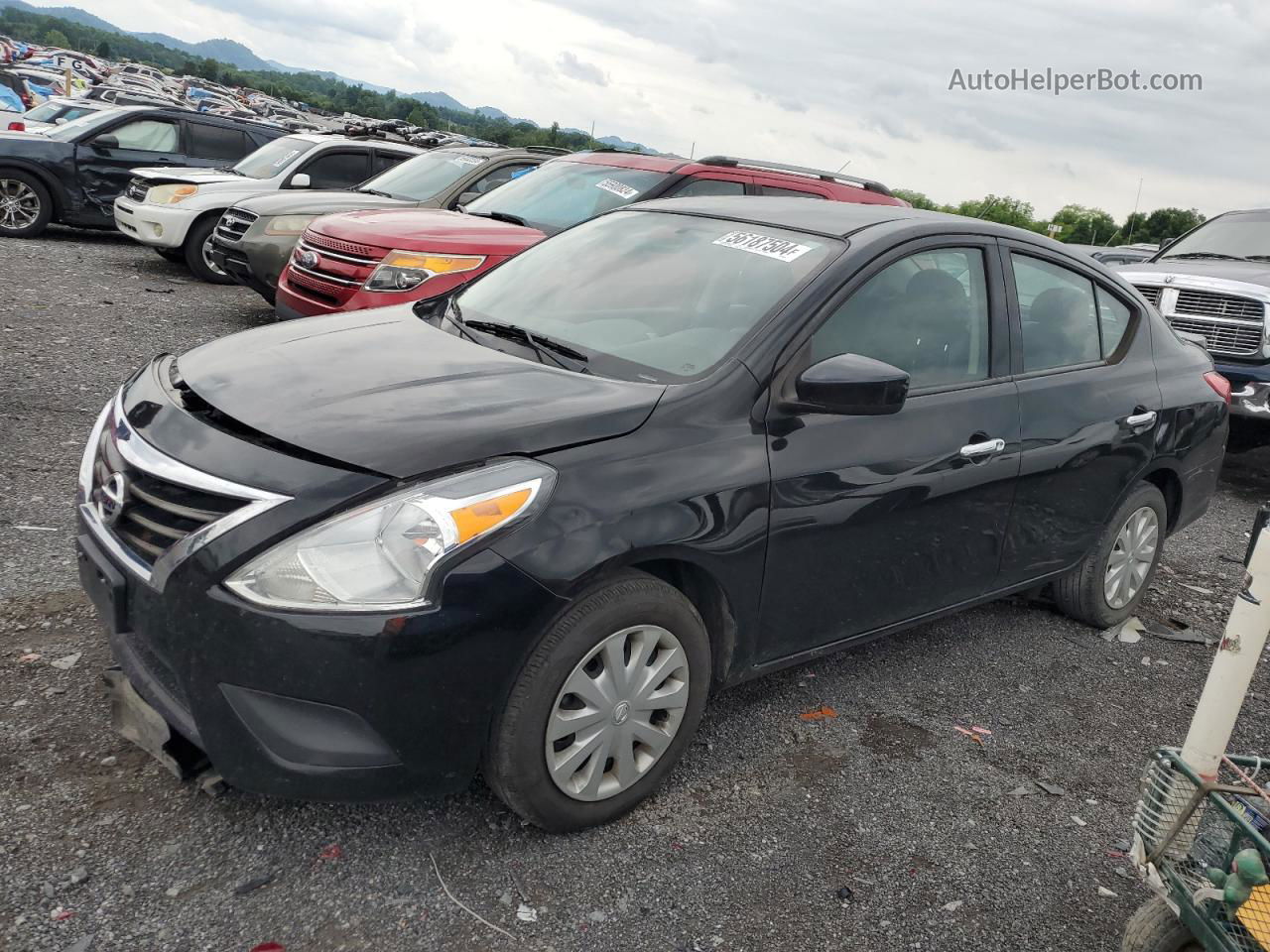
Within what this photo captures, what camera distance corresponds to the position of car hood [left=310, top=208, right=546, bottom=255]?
7.48m

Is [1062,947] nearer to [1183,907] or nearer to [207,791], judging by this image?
Answer: [1183,907]

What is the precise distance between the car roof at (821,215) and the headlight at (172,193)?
27.2 ft

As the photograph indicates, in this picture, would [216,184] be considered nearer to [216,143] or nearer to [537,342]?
[216,143]

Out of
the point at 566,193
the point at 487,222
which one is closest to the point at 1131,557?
the point at 487,222

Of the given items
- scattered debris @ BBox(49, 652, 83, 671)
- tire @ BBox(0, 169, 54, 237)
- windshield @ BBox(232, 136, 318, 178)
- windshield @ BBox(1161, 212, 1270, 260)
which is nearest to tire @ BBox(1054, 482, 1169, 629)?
scattered debris @ BBox(49, 652, 83, 671)

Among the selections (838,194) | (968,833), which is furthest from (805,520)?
(838,194)

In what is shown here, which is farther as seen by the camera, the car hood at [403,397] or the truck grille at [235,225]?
the truck grille at [235,225]

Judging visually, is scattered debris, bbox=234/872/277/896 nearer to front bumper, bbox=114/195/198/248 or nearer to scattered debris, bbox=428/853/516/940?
scattered debris, bbox=428/853/516/940

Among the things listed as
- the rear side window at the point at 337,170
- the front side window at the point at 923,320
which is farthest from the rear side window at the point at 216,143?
the front side window at the point at 923,320

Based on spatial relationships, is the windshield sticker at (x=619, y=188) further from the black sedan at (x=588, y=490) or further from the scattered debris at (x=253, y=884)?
the scattered debris at (x=253, y=884)

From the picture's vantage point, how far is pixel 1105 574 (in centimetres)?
485

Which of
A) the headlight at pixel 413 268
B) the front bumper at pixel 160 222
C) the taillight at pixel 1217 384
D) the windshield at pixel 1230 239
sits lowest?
the front bumper at pixel 160 222

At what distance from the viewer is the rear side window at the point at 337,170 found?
1201 cm

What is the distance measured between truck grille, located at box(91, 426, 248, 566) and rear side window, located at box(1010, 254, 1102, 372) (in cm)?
299
